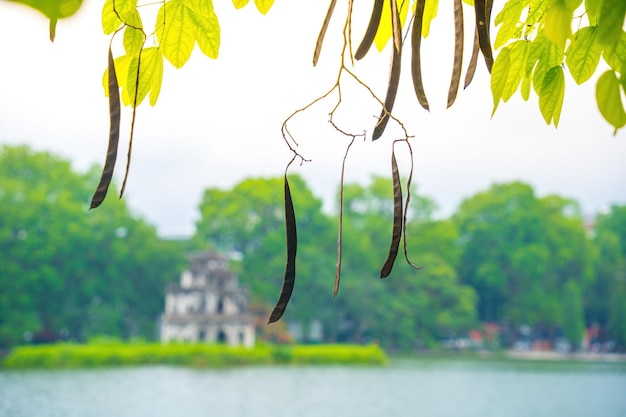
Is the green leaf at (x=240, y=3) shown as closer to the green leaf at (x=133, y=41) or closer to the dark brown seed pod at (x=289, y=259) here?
the green leaf at (x=133, y=41)

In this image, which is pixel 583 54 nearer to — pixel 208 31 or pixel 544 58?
pixel 544 58

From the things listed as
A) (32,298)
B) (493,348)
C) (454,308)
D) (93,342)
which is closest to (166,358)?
(93,342)

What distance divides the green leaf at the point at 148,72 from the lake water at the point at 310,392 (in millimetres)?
11070

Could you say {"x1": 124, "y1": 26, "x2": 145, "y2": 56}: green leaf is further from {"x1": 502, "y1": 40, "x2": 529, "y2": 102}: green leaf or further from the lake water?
the lake water

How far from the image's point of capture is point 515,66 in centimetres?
73

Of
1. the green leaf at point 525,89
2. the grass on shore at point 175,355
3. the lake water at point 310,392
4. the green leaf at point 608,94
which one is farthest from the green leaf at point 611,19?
the grass on shore at point 175,355

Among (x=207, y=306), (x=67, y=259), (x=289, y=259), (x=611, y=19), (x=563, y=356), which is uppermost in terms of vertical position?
(x=67, y=259)

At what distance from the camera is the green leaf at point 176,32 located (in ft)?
2.27

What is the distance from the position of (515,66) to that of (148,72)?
0.28 meters

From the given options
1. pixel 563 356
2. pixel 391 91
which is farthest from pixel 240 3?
pixel 563 356

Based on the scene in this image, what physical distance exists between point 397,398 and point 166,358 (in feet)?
24.1

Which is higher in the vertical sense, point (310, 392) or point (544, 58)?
point (544, 58)

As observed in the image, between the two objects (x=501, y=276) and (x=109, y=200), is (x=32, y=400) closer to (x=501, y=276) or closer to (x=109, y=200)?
(x=109, y=200)

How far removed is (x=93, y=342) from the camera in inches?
796
